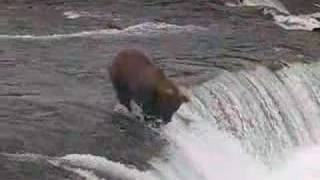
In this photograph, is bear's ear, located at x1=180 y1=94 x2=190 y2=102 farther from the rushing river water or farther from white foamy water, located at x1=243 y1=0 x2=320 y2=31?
white foamy water, located at x1=243 y1=0 x2=320 y2=31

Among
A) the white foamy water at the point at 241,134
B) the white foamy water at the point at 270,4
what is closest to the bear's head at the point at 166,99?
the white foamy water at the point at 241,134

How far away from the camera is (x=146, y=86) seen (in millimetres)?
9508

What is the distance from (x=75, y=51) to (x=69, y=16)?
3.11 m

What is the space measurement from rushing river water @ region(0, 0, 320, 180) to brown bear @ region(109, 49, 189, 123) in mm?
186

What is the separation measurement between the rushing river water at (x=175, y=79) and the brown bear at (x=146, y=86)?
0.61 ft

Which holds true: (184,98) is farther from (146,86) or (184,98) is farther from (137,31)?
(137,31)

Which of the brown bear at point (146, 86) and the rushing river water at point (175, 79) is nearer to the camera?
the rushing river water at point (175, 79)

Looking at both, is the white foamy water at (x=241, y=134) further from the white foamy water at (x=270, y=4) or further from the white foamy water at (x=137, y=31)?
the white foamy water at (x=270, y=4)

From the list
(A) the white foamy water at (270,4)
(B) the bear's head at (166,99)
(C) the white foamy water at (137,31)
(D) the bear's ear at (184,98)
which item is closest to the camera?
(B) the bear's head at (166,99)

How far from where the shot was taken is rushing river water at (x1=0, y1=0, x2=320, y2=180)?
882 cm

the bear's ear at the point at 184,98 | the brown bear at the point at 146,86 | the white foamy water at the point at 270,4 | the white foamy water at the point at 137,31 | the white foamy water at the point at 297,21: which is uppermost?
the brown bear at the point at 146,86

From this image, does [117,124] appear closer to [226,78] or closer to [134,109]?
[134,109]

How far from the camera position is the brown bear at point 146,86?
9469 mm

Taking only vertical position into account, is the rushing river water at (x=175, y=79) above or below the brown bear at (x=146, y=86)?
below
